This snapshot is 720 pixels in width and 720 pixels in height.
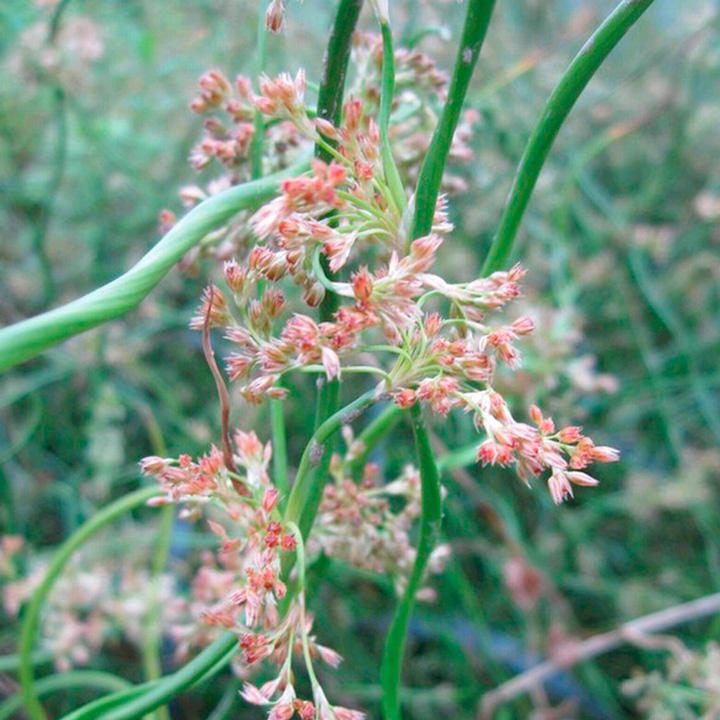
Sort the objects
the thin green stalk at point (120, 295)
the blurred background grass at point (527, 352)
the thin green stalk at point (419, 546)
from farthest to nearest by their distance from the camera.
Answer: the blurred background grass at point (527, 352)
the thin green stalk at point (419, 546)
the thin green stalk at point (120, 295)

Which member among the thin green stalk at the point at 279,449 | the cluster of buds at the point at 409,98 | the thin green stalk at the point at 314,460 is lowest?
the thin green stalk at the point at 314,460

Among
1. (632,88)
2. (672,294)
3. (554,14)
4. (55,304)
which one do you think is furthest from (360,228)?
(554,14)

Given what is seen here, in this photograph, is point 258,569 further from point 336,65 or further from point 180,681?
point 336,65

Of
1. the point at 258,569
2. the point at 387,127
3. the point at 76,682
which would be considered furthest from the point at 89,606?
the point at 387,127

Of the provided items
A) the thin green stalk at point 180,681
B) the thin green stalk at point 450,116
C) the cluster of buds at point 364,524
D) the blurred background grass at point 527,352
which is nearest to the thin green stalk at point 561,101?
the thin green stalk at point 450,116

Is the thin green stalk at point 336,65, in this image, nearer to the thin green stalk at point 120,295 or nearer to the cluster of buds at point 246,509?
the thin green stalk at point 120,295

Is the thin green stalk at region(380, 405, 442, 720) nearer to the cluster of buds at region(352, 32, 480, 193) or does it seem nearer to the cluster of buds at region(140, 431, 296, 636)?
the cluster of buds at region(140, 431, 296, 636)
